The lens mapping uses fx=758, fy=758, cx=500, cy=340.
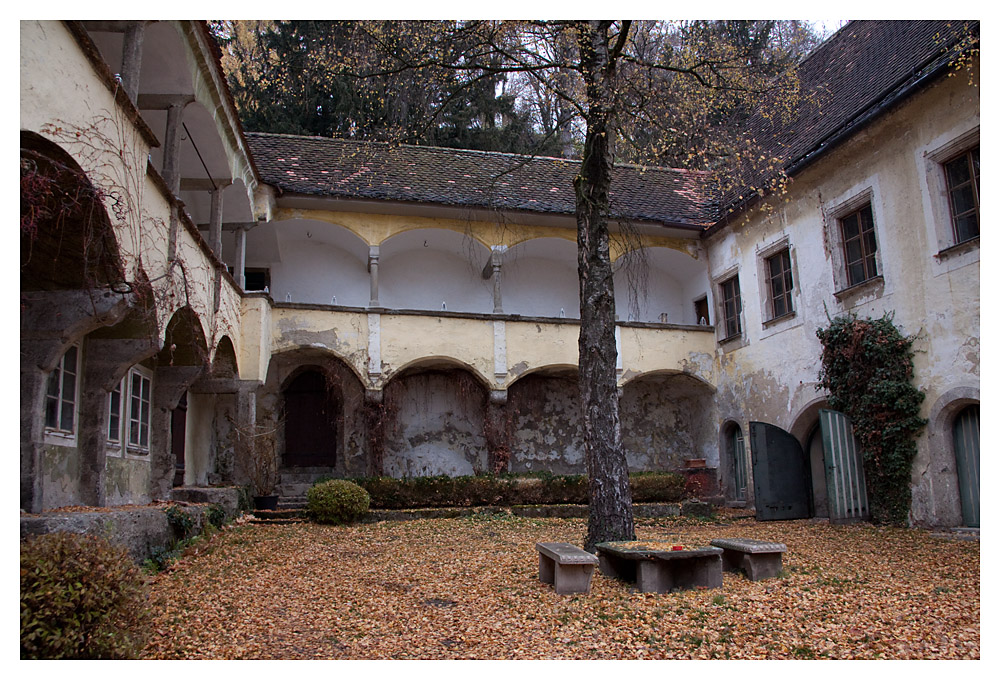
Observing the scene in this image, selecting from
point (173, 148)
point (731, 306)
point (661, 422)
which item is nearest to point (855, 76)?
→ point (731, 306)

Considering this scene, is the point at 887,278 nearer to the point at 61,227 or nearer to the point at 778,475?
the point at 778,475

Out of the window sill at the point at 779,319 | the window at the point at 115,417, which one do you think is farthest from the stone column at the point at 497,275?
the window at the point at 115,417

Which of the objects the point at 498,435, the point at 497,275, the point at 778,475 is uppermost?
the point at 497,275

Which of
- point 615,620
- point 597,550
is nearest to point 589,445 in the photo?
point 597,550

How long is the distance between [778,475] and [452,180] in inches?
345

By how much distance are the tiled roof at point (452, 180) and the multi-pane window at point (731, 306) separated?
1.45 metres

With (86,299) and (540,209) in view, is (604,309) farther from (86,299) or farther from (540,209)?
(540,209)

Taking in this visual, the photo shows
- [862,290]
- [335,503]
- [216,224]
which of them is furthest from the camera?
[862,290]

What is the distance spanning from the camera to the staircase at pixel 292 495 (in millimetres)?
12242

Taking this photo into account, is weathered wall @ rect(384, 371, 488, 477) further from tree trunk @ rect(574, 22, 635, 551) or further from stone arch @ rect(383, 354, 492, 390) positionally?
tree trunk @ rect(574, 22, 635, 551)

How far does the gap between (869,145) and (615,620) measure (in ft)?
31.6

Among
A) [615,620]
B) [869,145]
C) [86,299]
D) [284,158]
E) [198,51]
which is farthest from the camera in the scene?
[284,158]

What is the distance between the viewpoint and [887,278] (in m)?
11.5

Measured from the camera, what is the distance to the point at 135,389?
10.5m
